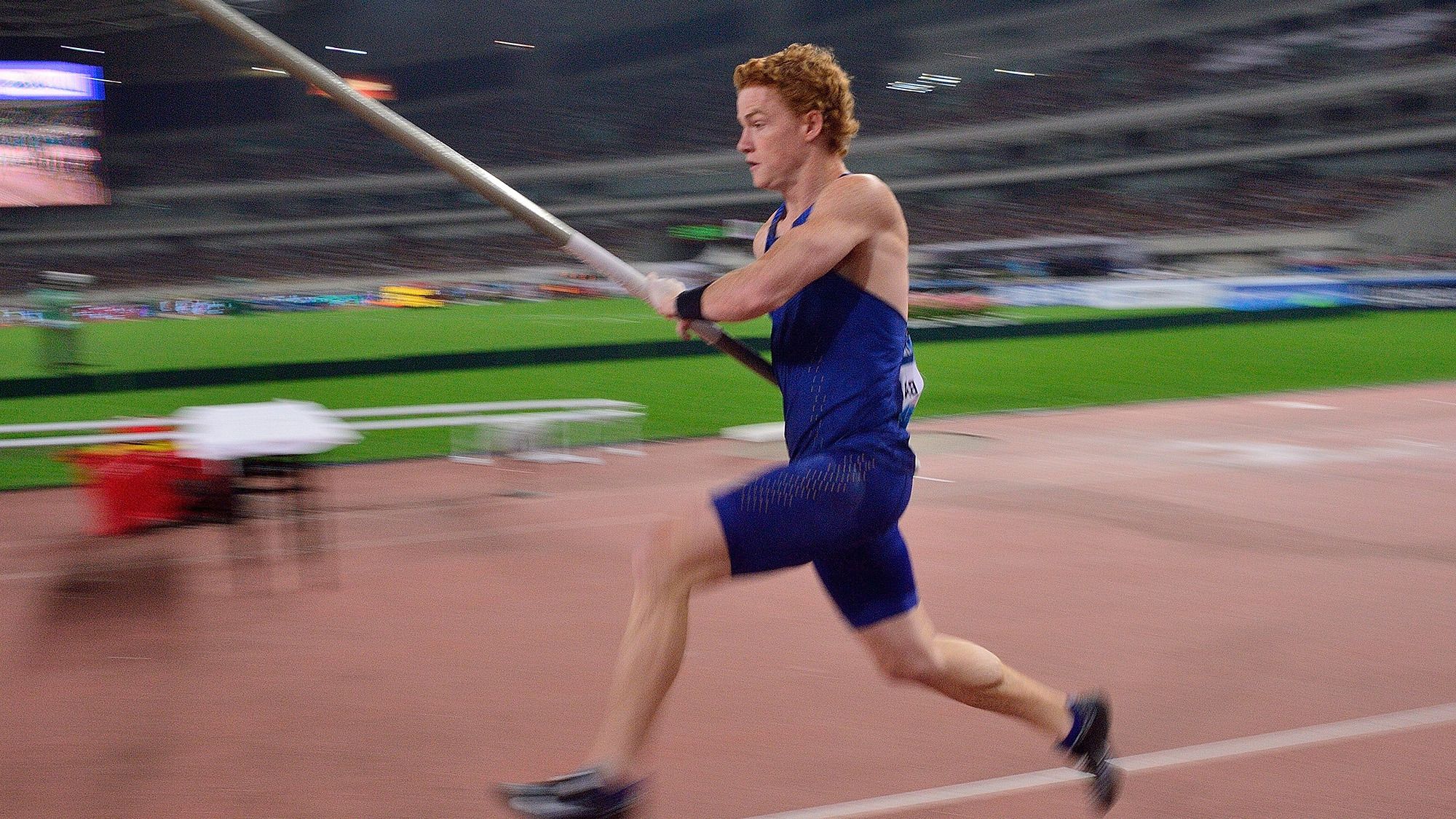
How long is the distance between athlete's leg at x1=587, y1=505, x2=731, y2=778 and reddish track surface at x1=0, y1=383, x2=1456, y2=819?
2.91 feet

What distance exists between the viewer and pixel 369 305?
46.3m

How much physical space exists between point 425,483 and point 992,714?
21.8 feet

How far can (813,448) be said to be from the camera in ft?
10.2

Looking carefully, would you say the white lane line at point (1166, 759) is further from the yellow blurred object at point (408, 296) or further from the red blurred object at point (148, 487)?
the yellow blurred object at point (408, 296)

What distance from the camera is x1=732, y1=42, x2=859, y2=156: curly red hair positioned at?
10.2ft

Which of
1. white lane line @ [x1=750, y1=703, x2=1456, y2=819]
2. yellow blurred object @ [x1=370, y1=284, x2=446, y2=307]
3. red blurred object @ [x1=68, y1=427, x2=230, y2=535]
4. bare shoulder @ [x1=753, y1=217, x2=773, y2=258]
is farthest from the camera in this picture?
yellow blurred object @ [x1=370, y1=284, x2=446, y2=307]

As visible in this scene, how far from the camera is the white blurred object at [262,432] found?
6227 mm

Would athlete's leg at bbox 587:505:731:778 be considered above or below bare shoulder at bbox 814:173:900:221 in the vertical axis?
below

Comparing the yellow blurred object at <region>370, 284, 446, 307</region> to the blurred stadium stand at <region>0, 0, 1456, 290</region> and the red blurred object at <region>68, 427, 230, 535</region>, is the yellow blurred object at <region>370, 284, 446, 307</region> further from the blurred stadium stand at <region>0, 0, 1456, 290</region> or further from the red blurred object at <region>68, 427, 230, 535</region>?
the red blurred object at <region>68, 427, 230, 535</region>

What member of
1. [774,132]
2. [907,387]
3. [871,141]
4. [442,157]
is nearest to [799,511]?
[907,387]

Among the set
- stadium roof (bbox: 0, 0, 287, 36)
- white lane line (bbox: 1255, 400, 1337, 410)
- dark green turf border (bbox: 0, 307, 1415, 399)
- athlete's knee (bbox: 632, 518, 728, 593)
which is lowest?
white lane line (bbox: 1255, 400, 1337, 410)

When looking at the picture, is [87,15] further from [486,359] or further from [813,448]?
[813,448]

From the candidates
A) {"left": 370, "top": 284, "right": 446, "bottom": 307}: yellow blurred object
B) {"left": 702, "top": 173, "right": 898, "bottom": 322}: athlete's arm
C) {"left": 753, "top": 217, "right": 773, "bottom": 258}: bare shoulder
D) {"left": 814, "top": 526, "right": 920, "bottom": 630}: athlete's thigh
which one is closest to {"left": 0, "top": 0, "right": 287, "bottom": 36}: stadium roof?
{"left": 370, "top": 284, "right": 446, "bottom": 307}: yellow blurred object

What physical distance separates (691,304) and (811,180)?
1.44ft
